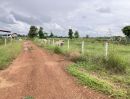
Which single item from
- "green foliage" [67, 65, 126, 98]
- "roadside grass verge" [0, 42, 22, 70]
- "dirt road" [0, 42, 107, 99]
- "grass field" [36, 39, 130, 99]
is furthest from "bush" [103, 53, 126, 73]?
"roadside grass verge" [0, 42, 22, 70]

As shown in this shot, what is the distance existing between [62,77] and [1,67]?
498 cm

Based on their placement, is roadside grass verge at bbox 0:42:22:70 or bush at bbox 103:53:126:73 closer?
bush at bbox 103:53:126:73

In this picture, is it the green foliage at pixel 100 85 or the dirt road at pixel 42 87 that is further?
the green foliage at pixel 100 85

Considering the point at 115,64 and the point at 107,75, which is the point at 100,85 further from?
the point at 115,64

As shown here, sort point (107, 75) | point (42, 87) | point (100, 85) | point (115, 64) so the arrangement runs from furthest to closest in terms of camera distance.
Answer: point (115, 64)
point (107, 75)
point (100, 85)
point (42, 87)

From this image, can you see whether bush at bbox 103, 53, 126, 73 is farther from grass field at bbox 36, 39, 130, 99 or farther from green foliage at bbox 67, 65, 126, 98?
green foliage at bbox 67, 65, 126, 98

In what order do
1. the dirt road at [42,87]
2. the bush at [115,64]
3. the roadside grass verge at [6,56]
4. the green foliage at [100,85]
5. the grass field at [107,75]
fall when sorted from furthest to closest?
the roadside grass verge at [6,56]
the bush at [115,64]
the grass field at [107,75]
the green foliage at [100,85]
the dirt road at [42,87]

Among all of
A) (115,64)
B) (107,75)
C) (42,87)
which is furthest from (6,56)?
(42,87)

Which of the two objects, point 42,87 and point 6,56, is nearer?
point 42,87

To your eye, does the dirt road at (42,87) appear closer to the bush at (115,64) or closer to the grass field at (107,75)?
the grass field at (107,75)

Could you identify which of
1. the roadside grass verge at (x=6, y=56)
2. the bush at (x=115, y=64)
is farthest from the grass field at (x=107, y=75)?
the roadside grass verge at (x=6, y=56)

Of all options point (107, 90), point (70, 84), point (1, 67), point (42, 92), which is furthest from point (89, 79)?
point (1, 67)

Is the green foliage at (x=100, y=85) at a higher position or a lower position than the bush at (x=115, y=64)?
lower

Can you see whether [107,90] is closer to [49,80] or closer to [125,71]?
[49,80]
